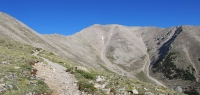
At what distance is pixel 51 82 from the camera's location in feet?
68.5

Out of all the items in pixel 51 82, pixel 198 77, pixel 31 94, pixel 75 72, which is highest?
pixel 198 77

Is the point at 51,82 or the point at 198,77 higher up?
the point at 198,77

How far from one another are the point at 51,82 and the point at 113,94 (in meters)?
6.30

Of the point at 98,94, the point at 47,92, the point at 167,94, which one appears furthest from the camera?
the point at 167,94

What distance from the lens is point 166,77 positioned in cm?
19188

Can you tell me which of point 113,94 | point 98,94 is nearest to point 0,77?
point 98,94

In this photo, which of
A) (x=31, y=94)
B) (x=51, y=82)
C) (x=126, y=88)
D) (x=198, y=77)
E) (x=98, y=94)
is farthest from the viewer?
(x=198, y=77)

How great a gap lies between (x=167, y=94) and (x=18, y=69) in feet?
55.8

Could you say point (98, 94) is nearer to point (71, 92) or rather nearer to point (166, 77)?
point (71, 92)

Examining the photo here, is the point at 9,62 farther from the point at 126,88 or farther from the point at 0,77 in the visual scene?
the point at 126,88

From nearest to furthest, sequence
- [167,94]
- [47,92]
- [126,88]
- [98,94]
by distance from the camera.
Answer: [47,92] < [98,94] < [126,88] < [167,94]

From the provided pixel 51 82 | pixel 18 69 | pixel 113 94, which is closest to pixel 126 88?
pixel 113 94

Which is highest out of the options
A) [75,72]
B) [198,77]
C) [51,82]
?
[198,77]

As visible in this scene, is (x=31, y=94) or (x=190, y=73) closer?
(x=31, y=94)
